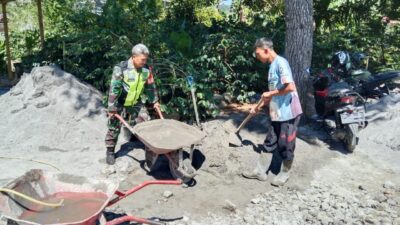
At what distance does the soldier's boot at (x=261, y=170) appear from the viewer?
5336 millimetres

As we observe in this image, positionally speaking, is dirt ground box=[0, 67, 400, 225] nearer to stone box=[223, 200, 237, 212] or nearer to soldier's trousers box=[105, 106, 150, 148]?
stone box=[223, 200, 237, 212]

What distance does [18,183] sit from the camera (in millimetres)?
3637

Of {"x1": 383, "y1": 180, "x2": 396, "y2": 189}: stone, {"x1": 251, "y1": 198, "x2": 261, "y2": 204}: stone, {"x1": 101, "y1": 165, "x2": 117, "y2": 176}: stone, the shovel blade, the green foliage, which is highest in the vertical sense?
the green foliage

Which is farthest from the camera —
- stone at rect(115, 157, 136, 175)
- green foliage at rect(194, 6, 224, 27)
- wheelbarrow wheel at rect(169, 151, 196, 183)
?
green foliage at rect(194, 6, 224, 27)

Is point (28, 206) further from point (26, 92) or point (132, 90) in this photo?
point (26, 92)

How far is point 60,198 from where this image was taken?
3.90m

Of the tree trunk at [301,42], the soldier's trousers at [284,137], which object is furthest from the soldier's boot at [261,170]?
the tree trunk at [301,42]

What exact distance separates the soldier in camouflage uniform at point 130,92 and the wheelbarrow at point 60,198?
1.50 meters

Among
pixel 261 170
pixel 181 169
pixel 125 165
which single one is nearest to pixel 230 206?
pixel 181 169

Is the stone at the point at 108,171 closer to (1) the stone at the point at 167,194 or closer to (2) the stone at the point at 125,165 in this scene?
(2) the stone at the point at 125,165

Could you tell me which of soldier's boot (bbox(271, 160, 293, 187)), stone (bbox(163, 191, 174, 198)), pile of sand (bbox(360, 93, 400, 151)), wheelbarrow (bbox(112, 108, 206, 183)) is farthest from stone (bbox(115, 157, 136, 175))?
pile of sand (bbox(360, 93, 400, 151))

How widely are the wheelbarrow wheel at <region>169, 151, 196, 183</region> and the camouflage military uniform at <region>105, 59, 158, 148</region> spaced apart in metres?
0.87

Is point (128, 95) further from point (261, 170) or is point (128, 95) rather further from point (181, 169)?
point (261, 170)

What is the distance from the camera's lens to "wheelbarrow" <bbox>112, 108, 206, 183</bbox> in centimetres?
483
